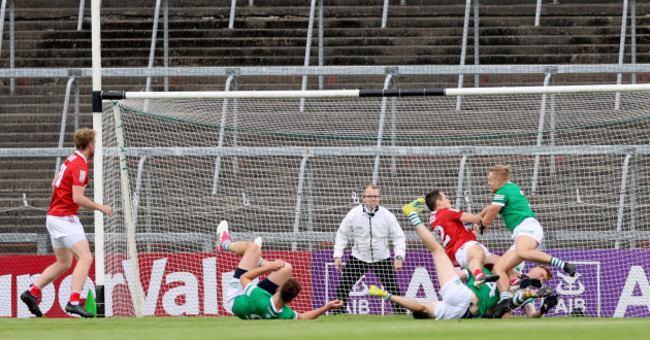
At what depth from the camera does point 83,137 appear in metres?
11.0

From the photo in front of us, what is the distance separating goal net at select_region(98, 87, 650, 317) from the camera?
1362cm

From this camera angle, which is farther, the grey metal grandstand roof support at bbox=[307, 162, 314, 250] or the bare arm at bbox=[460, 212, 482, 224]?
the grey metal grandstand roof support at bbox=[307, 162, 314, 250]

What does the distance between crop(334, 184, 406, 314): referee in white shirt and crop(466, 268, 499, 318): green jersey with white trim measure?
228 cm

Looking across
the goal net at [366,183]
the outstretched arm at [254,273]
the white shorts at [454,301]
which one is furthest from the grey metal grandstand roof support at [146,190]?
the white shorts at [454,301]

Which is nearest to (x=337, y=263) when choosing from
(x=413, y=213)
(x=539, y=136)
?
(x=413, y=213)

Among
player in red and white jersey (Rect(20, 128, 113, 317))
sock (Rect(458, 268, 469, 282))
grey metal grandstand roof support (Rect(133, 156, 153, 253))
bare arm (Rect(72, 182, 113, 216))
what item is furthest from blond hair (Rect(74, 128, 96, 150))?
sock (Rect(458, 268, 469, 282))

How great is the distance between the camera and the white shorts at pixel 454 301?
10797mm

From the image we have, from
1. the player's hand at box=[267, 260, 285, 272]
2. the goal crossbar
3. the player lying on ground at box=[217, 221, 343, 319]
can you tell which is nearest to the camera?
the player lying on ground at box=[217, 221, 343, 319]

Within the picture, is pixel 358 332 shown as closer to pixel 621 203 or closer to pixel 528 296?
pixel 528 296

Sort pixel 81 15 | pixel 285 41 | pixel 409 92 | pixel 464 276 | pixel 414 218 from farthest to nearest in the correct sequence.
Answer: pixel 81 15, pixel 285 41, pixel 409 92, pixel 414 218, pixel 464 276

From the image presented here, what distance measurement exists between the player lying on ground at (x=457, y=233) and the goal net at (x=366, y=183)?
5.72 feet

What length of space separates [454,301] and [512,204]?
5.02 feet

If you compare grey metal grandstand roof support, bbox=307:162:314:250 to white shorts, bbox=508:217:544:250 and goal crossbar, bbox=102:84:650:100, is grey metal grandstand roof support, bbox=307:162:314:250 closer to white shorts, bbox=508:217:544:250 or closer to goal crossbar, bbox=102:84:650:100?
goal crossbar, bbox=102:84:650:100

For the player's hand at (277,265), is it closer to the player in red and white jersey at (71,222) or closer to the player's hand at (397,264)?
the player in red and white jersey at (71,222)
